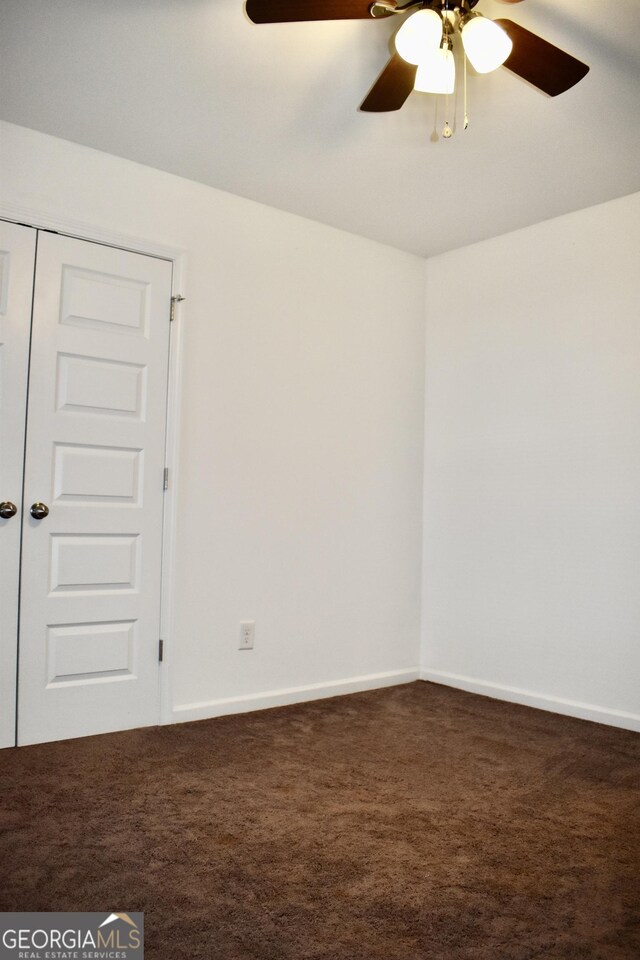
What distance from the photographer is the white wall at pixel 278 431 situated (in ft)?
11.3

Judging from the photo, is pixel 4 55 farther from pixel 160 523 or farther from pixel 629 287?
pixel 629 287

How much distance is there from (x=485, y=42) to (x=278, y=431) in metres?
2.10

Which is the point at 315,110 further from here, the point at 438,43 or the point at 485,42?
the point at 485,42

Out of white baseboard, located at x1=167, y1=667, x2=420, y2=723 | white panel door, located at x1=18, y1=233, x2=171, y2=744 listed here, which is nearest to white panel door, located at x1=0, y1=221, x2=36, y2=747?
white panel door, located at x1=18, y1=233, x2=171, y2=744

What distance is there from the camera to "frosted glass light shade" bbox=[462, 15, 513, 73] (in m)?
2.08

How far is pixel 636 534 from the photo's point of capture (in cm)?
352

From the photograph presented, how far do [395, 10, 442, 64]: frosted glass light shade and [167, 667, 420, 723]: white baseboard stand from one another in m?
2.76

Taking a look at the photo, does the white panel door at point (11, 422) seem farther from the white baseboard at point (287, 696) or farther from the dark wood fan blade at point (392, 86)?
the dark wood fan blade at point (392, 86)

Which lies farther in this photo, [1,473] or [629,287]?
[629,287]

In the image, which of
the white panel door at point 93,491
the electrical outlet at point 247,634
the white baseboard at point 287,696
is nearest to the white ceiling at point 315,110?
the white panel door at point 93,491

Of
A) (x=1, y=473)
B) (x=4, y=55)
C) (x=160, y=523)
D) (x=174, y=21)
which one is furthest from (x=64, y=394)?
(x=174, y=21)

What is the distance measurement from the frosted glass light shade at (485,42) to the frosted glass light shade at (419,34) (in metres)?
0.09

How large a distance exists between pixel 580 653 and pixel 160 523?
2139 mm

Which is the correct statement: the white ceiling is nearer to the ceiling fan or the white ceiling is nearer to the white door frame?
the ceiling fan
